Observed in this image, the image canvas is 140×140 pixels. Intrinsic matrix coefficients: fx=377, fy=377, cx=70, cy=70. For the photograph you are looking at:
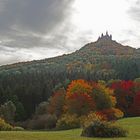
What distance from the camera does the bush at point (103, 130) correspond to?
1549 inches

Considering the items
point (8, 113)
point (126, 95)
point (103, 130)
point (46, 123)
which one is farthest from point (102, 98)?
point (103, 130)

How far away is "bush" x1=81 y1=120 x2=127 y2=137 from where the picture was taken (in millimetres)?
39344

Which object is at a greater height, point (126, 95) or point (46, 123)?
point (126, 95)

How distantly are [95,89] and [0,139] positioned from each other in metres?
61.4

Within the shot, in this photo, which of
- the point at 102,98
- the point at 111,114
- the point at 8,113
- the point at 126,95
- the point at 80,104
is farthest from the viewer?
the point at 8,113

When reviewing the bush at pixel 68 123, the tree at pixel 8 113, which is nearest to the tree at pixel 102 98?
the bush at pixel 68 123

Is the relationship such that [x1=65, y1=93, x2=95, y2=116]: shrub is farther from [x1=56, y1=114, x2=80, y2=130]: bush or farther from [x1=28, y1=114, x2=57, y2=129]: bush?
[x1=56, y1=114, x2=80, y2=130]: bush

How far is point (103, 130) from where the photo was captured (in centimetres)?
3950

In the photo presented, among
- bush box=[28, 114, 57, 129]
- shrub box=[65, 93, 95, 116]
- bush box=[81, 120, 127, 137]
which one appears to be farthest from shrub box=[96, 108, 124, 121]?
bush box=[81, 120, 127, 137]

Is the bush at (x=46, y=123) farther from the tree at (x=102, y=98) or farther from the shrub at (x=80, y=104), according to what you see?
the tree at (x=102, y=98)

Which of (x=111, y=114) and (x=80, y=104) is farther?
(x=80, y=104)

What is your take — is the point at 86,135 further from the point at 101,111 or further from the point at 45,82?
the point at 45,82

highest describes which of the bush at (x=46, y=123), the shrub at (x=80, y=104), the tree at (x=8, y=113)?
the shrub at (x=80, y=104)

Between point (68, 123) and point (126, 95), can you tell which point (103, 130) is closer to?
point (68, 123)
